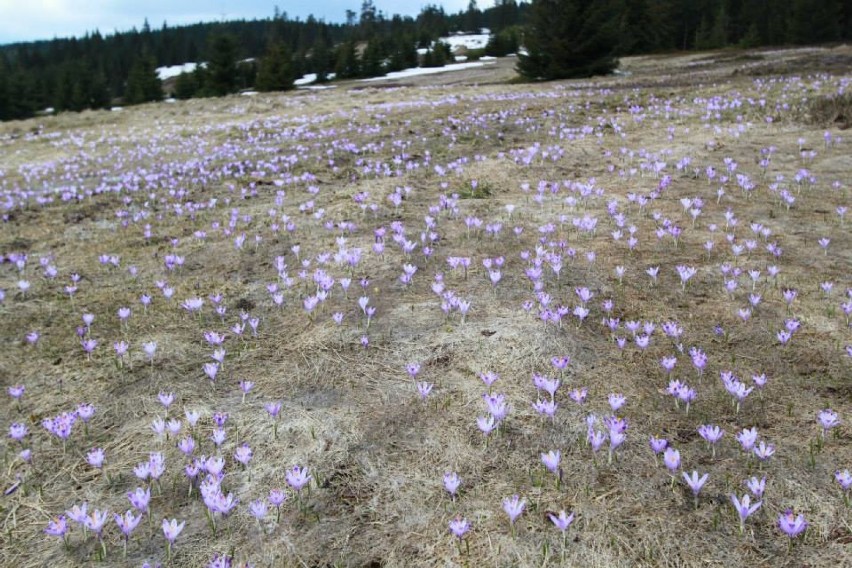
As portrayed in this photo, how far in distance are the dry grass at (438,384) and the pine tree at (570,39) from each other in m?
24.4

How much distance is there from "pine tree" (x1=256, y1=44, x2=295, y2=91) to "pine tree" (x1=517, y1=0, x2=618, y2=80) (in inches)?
900

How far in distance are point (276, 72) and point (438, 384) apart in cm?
→ 4819

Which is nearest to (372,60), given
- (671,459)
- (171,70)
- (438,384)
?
(438,384)

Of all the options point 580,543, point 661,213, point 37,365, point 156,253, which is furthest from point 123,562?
point 661,213

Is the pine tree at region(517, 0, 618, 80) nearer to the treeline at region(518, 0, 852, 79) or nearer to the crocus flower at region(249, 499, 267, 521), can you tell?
the treeline at region(518, 0, 852, 79)

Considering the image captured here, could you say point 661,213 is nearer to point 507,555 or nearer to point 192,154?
point 507,555

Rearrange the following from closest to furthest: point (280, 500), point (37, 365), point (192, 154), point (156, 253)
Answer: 1. point (280, 500)
2. point (37, 365)
3. point (156, 253)
4. point (192, 154)

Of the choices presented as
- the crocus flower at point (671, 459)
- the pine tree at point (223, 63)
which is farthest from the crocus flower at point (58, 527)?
the pine tree at point (223, 63)

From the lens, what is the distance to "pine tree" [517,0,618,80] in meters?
30.0

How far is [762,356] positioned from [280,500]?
3200 millimetres

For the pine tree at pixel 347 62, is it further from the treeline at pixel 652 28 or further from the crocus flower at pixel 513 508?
the crocus flower at pixel 513 508

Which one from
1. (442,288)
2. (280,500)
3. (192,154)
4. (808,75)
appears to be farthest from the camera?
(808,75)

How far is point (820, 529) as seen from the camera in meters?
2.36

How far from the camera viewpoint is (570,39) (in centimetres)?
3022
